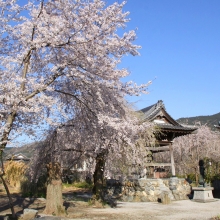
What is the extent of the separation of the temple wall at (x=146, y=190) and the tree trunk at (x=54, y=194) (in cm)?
663

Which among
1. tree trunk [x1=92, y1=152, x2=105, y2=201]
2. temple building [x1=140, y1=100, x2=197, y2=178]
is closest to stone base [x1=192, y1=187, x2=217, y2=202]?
temple building [x1=140, y1=100, x2=197, y2=178]

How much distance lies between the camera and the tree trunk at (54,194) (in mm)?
9672

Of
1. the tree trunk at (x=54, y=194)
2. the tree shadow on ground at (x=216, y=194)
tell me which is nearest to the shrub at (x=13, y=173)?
the tree trunk at (x=54, y=194)

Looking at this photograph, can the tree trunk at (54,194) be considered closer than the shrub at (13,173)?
Yes

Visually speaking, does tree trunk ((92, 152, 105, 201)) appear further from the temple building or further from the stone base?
the stone base

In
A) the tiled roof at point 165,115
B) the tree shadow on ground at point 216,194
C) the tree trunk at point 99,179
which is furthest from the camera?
the tree shadow on ground at point 216,194

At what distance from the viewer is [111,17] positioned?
815 centimetres

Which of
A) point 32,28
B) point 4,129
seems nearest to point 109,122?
point 4,129

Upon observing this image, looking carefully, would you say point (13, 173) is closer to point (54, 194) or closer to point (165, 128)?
point (165, 128)

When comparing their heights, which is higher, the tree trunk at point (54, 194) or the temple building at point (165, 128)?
the temple building at point (165, 128)

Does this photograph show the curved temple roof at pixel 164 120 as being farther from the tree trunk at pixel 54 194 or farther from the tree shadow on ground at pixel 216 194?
the tree trunk at pixel 54 194

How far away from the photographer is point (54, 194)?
9.78m

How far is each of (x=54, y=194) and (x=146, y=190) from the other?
24.1 feet

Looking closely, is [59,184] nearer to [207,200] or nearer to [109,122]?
[109,122]
